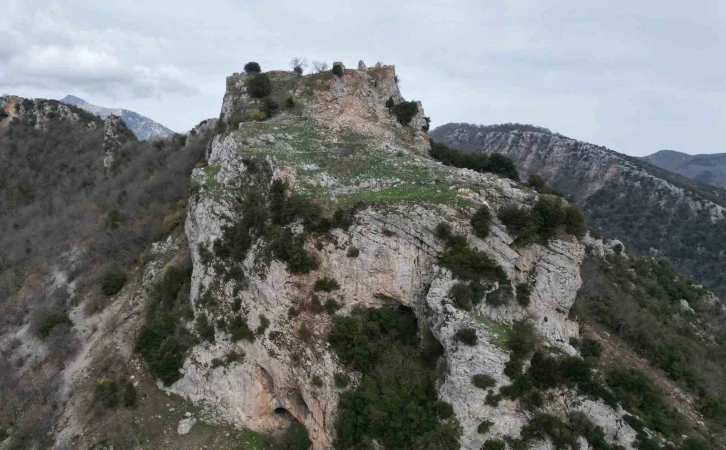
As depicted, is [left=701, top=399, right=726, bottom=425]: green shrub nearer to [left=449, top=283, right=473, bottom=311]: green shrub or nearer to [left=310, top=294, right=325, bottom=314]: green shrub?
[left=449, top=283, right=473, bottom=311]: green shrub

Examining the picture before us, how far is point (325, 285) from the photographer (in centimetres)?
2512

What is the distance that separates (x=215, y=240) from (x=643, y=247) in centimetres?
8148

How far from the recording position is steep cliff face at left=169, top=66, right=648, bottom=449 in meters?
21.1

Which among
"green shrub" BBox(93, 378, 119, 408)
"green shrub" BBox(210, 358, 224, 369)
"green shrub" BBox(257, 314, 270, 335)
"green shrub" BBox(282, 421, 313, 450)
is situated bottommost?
"green shrub" BBox(282, 421, 313, 450)

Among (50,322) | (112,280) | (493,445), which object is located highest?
(112,280)

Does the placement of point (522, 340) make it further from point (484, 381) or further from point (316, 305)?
point (316, 305)

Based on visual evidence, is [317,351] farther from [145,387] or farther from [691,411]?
[691,411]

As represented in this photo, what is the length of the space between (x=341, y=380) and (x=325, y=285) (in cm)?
552

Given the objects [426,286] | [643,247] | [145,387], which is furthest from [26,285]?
[643,247]

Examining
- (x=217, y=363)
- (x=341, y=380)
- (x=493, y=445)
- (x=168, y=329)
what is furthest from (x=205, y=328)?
(x=493, y=445)

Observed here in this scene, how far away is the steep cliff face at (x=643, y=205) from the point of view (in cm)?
7450

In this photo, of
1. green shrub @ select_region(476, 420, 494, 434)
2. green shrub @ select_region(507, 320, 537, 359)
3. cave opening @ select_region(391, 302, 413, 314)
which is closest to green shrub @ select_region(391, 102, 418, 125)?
cave opening @ select_region(391, 302, 413, 314)

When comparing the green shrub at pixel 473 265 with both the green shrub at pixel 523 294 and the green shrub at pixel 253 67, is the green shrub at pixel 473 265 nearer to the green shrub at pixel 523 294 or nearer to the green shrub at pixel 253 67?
the green shrub at pixel 523 294

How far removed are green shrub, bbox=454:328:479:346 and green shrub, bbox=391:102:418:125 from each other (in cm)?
2573
